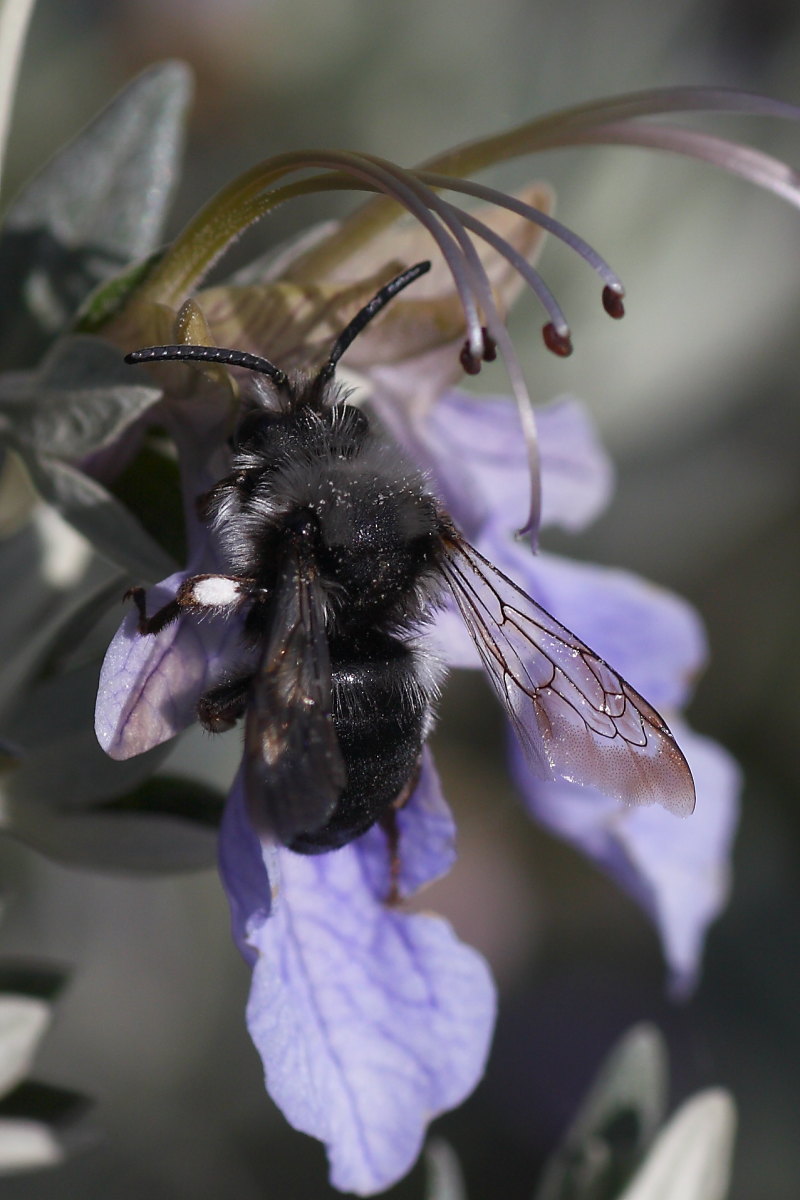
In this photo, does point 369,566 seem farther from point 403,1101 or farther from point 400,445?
point 403,1101

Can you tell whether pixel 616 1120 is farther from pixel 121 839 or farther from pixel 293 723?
pixel 293 723

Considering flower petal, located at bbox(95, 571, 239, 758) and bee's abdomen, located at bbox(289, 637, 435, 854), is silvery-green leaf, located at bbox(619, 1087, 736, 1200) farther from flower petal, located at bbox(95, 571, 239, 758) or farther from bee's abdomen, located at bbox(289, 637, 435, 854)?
flower petal, located at bbox(95, 571, 239, 758)

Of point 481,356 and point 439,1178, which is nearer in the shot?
point 481,356

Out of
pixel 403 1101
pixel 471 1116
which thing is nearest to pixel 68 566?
pixel 403 1101

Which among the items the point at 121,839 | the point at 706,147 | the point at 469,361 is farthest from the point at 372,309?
the point at 121,839

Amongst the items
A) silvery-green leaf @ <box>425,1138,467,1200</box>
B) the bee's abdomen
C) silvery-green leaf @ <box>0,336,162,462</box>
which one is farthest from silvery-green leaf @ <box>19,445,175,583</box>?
silvery-green leaf @ <box>425,1138,467,1200</box>

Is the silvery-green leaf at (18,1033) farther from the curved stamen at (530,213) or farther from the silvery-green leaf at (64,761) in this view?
the curved stamen at (530,213)

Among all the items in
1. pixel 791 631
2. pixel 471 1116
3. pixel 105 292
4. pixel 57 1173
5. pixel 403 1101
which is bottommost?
pixel 471 1116
